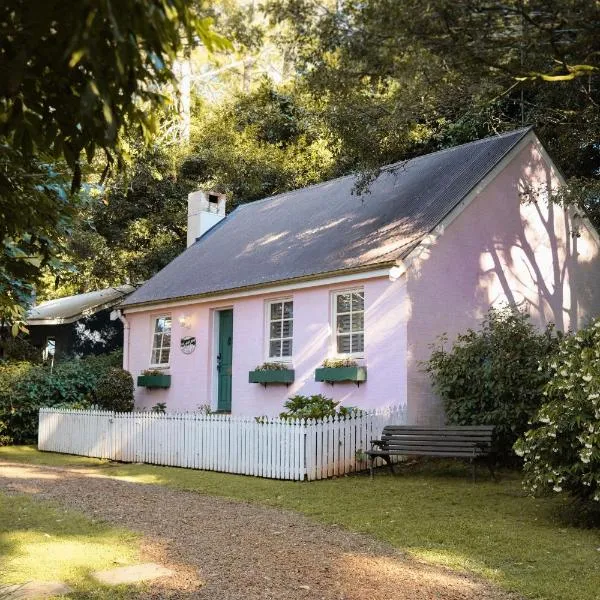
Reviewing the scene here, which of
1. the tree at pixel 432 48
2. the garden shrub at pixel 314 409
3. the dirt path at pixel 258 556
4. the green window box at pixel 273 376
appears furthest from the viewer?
the green window box at pixel 273 376

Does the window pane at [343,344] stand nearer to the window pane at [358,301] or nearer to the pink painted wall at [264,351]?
the pink painted wall at [264,351]

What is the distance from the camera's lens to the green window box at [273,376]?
50.5 ft

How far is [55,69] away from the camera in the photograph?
3133 mm

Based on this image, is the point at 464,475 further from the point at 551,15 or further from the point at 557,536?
the point at 551,15

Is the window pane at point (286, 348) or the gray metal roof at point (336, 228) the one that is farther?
the window pane at point (286, 348)

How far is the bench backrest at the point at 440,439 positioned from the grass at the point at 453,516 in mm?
484

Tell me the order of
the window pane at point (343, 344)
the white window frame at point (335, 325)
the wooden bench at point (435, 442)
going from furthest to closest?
the window pane at point (343, 344)
the white window frame at point (335, 325)
the wooden bench at point (435, 442)

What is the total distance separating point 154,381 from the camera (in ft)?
61.9

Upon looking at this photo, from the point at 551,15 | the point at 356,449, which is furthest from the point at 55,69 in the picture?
the point at 356,449

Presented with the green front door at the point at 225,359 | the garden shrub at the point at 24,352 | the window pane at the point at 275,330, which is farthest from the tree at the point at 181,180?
the window pane at the point at 275,330

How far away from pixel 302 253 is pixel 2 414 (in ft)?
27.9

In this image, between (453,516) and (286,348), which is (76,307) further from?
(453,516)

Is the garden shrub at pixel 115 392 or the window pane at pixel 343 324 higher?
the window pane at pixel 343 324

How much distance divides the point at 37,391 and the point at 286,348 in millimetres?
7047
